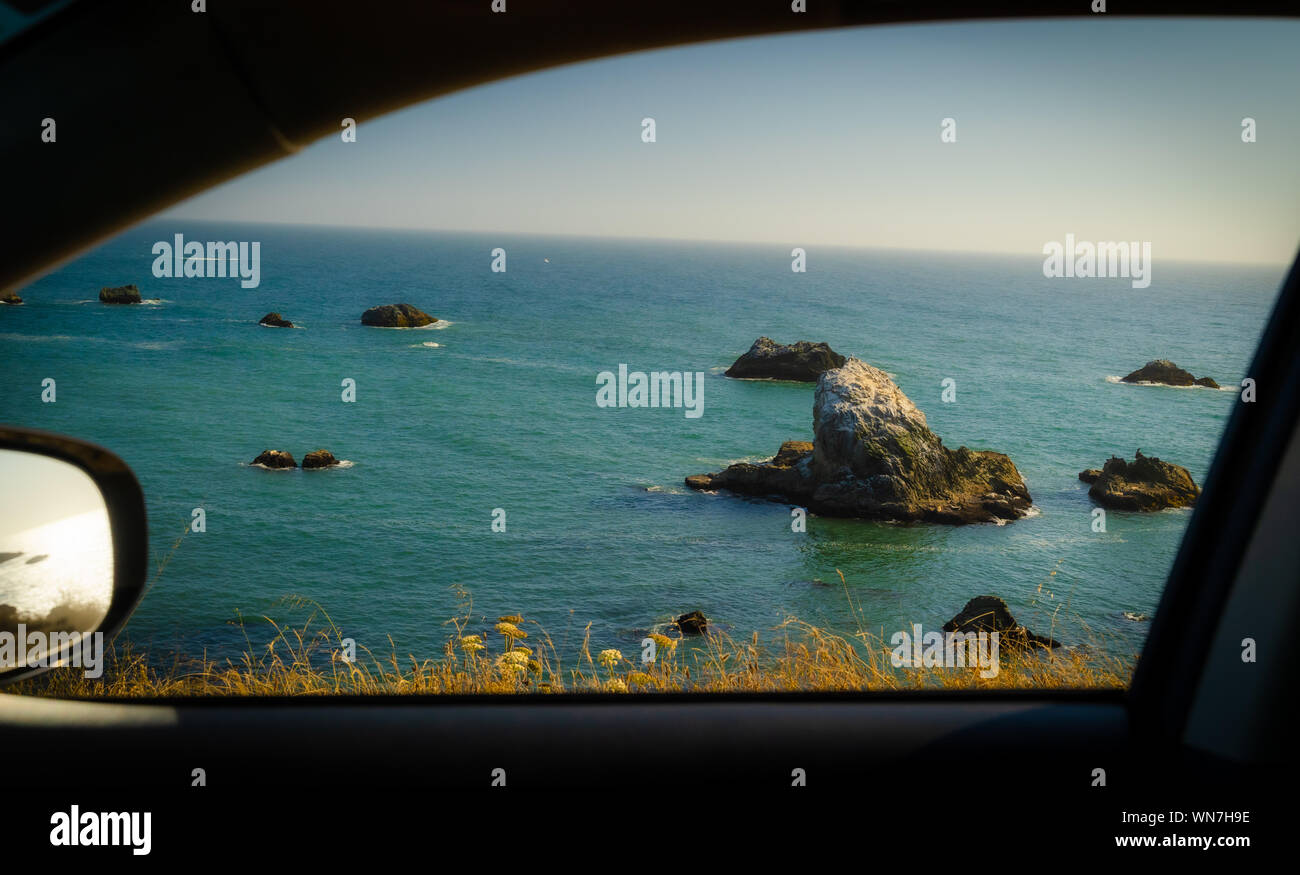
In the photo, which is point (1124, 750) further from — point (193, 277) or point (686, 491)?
point (193, 277)

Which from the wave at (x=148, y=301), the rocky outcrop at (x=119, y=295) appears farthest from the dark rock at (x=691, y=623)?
the rocky outcrop at (x=119, y=295)

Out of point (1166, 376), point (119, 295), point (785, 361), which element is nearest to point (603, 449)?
point (785, 361)

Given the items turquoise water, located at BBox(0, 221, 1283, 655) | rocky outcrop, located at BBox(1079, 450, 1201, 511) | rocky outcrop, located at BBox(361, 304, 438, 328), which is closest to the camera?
turquoise water, located at BBox(0, 221, 1283, 655)

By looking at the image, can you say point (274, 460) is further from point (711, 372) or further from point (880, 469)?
point (880, 469)

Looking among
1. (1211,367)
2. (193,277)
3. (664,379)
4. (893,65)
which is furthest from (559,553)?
(893,65)

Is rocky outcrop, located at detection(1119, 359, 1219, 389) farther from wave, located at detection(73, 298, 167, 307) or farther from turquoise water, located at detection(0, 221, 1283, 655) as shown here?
wave, located at detection(73, 298, 167, 307)

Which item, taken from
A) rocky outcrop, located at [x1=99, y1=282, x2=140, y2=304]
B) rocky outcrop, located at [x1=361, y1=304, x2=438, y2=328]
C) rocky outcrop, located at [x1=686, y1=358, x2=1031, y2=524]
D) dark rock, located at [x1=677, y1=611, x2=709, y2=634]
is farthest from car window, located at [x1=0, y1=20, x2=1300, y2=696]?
dark rock, located at [x1=677, y1=611, x2=709, y2=634]
